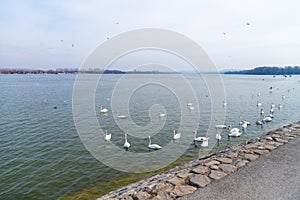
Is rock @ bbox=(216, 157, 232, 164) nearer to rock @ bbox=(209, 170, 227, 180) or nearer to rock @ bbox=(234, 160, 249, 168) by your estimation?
rock @ bbox=(234, 160, 249, 168)

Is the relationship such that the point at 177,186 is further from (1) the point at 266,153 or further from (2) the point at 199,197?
(1) the point at 266,153

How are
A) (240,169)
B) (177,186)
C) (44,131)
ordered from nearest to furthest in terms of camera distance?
(177,186), (240,169), (44,131)

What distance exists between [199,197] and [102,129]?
1354cm

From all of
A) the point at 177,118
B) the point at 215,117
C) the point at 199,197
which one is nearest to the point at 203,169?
the point at 199,197

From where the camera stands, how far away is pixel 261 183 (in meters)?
4.39

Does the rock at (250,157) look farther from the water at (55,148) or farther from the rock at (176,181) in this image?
the water at (55,148)

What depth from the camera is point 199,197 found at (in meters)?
3.98

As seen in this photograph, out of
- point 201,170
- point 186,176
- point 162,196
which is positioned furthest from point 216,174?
point 162,196

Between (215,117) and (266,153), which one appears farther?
(215,117)

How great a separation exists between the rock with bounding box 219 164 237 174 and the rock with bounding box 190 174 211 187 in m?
0.61

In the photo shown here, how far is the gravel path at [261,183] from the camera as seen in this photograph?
398 centimetres

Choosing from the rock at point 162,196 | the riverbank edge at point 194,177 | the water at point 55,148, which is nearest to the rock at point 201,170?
the riverbank edge at point 194,177

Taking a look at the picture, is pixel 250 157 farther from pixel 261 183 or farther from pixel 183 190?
pixel 183 190

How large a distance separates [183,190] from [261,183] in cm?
160
